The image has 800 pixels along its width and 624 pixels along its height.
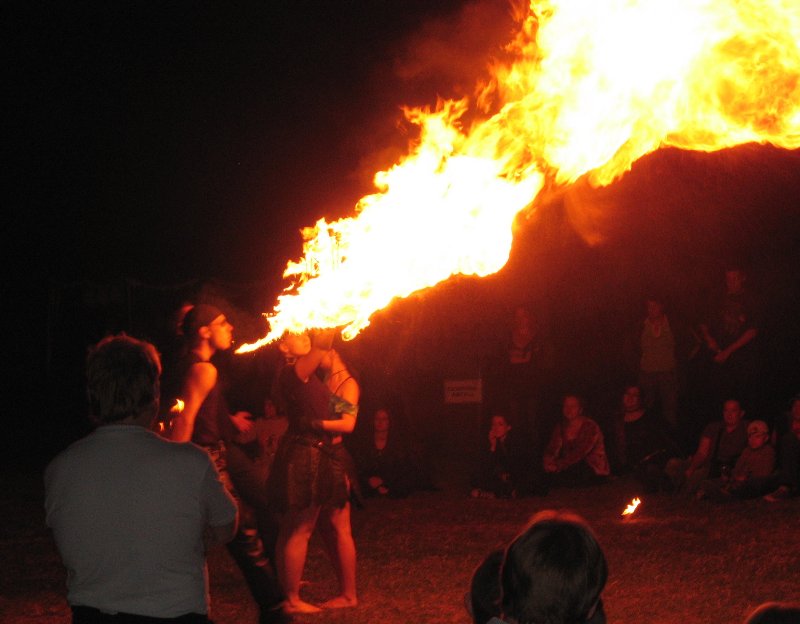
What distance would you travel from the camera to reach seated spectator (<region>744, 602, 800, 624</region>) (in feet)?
7.75

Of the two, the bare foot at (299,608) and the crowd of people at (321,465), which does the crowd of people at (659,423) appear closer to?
the crowd of people at (321,465)

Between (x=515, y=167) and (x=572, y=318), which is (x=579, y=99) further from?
(x=572, y=318)

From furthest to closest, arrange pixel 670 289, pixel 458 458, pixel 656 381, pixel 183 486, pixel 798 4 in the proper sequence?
pixel 670 289
pixel 458 458
pixel 656 381
pixel 798 4
pixel 183 486

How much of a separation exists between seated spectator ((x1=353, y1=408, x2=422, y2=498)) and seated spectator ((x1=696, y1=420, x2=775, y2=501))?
2918mm

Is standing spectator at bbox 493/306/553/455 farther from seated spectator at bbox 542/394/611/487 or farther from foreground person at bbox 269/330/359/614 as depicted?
foreground person at bbox 269/330/359/614

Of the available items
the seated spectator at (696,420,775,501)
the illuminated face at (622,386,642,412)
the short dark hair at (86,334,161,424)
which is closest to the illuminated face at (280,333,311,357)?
the short dark hair at (86,334,161,424)

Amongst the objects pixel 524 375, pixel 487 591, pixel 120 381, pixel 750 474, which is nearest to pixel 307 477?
pixel 120 381

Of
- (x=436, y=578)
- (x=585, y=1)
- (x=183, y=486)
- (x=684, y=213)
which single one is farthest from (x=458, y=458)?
(x=183, y=486)

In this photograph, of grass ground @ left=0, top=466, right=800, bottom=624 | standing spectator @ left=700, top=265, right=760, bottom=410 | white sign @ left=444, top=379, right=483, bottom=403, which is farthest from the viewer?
white sign @ left=444, top=379, right=483, bottom=403

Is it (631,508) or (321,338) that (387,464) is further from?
(321,338)

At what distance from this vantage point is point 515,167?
23.6ft

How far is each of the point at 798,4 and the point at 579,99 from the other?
1.48m

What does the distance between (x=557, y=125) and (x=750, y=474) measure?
4.48 m

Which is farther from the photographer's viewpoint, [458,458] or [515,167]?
→ [458,458]
